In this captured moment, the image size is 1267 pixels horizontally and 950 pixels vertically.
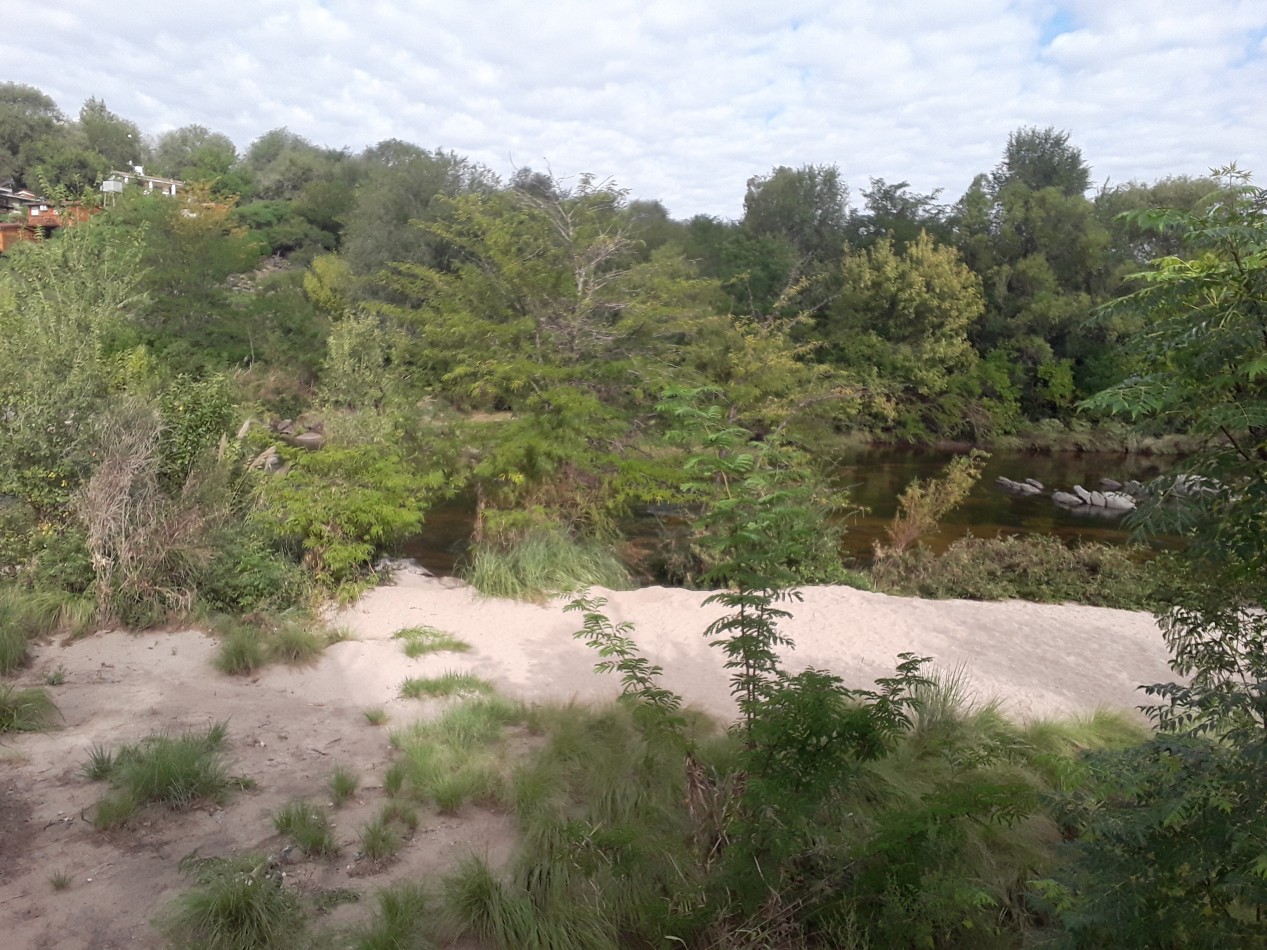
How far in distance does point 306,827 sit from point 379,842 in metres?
0.41

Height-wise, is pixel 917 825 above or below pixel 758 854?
above

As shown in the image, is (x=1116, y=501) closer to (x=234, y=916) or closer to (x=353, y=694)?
(x=353, y=694)

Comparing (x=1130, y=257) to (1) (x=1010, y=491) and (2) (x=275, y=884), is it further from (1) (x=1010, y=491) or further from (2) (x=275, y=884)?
(2) (x=275, y=884)

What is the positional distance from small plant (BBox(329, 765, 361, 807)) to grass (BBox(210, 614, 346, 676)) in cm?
220

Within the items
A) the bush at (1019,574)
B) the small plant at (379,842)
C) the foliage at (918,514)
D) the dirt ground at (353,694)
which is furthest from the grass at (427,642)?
the foliage at (918,514)

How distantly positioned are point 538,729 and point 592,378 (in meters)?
6.46

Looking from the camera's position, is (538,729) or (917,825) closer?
(917,825)

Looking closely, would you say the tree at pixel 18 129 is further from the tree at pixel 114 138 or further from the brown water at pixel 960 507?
the brown water at pixel 960 507

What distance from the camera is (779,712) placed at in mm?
3791

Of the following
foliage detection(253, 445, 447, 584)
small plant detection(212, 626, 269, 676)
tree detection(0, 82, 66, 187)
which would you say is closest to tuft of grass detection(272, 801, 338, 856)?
small plant detection(212, 626, 269, 676)

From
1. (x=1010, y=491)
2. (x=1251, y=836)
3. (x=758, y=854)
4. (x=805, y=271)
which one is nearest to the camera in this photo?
(x=1251, y=836)

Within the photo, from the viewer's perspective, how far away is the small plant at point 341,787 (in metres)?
4.97

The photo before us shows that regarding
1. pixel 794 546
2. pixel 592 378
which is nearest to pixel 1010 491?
pixel 592 378

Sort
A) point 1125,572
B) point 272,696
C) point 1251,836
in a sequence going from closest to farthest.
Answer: point 1251,836
point 272,696
point 1125,572
